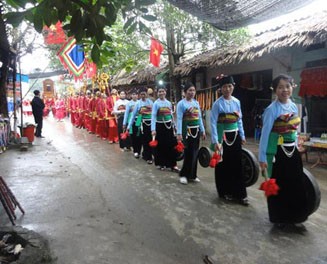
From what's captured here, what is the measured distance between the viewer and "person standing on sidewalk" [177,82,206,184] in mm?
5645

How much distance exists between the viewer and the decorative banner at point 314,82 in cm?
783

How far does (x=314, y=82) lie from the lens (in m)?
8.06

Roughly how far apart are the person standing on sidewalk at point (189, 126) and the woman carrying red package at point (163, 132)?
1002 millimetres

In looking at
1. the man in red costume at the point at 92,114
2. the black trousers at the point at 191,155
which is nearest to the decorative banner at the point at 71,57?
the man in red costume at the point at 92,114

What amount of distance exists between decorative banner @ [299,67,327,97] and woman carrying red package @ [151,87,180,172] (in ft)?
12.4

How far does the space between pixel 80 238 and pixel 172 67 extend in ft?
30.0

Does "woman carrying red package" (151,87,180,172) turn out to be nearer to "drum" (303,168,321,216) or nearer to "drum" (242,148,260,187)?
"drum" (242,148,260,187)

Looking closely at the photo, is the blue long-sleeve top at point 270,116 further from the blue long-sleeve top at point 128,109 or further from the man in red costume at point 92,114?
the man in red costume at point 92,114

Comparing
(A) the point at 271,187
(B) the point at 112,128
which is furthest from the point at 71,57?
(A) the point at 271,187

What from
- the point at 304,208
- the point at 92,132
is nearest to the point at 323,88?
the point at 304,208

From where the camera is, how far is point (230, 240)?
11.6 ft

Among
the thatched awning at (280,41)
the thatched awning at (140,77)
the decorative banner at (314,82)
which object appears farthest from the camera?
the thatched awning at (140,77)

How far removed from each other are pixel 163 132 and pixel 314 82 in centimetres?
406

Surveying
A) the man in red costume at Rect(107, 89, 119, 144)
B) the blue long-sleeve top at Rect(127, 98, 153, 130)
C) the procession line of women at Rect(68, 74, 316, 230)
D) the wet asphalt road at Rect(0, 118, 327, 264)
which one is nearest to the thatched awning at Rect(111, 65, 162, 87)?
the man in red costume at Rect(107, 89, 119, 144)
